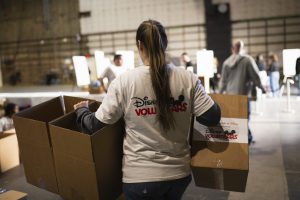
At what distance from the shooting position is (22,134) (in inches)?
70.7

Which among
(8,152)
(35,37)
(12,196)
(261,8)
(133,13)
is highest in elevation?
(133,13)

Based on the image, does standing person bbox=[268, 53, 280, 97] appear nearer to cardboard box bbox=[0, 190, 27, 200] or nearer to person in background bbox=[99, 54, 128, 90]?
person in background bbox=[99, 54, 128, 90]

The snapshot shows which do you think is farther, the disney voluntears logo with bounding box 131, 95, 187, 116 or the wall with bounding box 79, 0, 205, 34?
the wall with bounding box 79, 0, 205, 34

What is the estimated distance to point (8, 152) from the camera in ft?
11.0

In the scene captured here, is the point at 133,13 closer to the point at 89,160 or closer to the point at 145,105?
the point at 89,160

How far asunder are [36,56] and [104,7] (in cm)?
321

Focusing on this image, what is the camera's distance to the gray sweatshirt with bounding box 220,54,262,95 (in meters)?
3.53

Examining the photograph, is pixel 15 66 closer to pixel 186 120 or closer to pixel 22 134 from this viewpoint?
pixel 22 134

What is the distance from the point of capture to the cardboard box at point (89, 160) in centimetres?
133

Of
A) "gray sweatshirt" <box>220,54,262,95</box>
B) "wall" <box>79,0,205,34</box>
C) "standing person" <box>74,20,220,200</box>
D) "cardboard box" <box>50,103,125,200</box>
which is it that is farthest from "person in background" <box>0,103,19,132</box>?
"wall" <box>79,0,205,34</box>

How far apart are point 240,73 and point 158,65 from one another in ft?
8.57

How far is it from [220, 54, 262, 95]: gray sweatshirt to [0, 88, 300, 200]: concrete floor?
0.69m

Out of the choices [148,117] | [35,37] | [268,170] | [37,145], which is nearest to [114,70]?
[268,170]

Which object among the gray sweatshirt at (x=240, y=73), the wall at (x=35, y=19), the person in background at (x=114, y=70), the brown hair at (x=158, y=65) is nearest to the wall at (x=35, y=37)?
the wall at (x=35, y=19)
